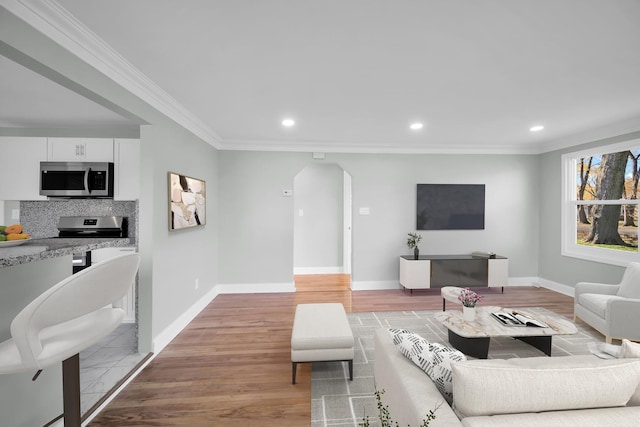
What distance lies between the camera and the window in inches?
150

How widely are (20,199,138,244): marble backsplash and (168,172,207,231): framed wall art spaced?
710 mm

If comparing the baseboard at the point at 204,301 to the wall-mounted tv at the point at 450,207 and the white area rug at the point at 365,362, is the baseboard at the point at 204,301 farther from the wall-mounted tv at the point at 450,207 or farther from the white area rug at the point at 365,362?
the wall-mounted tv at the point at 450,207

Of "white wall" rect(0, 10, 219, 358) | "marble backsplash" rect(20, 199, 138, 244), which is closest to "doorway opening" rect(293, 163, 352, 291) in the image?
"white wall" rect(0, 10, 219, 358)

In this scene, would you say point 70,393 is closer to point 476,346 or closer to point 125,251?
point 125,251

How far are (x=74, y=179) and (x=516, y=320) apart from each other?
502 centimetres

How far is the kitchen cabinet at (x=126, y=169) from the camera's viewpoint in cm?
331

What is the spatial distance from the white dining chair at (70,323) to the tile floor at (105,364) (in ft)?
3.93

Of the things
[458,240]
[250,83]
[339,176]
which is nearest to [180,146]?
[250,83]

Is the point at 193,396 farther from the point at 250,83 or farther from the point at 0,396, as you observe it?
the point at 250,83

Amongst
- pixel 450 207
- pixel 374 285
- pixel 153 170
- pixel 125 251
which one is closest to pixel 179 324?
pixel 125 251

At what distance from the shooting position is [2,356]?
1.04 m

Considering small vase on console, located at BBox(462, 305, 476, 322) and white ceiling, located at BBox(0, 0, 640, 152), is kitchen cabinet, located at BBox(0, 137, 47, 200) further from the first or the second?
small vase on console, located at BBox(462, 305, 476, 322)

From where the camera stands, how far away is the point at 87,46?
1848mm

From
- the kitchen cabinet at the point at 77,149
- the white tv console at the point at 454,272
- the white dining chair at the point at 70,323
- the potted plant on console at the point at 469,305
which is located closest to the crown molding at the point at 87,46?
the kitchen cabinet at the point at 77,149
